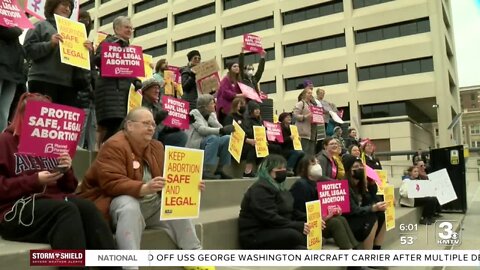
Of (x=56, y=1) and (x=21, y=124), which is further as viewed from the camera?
(x=56, y=1)

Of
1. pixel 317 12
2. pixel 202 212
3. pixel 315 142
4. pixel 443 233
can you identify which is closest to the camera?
pixel 443 233

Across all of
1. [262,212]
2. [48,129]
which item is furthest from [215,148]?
[48,129]

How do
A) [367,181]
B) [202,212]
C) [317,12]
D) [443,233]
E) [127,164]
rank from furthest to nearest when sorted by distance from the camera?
[317,12]
[367,181]
[202,212]
[443,233]
[127,164]

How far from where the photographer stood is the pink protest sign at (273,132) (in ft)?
22.3

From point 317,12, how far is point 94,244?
98.5ft

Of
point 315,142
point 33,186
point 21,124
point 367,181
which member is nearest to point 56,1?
point 21,124

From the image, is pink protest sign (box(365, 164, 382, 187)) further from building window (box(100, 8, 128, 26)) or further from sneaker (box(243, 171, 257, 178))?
building window (box(100, 8, 128, 26))

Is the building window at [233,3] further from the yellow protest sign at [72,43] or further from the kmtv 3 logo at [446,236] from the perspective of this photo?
the kmtv 3 logo at [446,236]

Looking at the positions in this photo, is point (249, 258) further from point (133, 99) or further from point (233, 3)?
point (233, 3)

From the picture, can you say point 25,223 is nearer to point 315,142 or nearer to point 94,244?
point 94,244

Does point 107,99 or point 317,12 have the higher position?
point 317,12

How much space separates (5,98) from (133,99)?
120cm

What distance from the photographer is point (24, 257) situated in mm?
2287

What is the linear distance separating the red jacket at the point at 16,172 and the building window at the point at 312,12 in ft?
96.2
